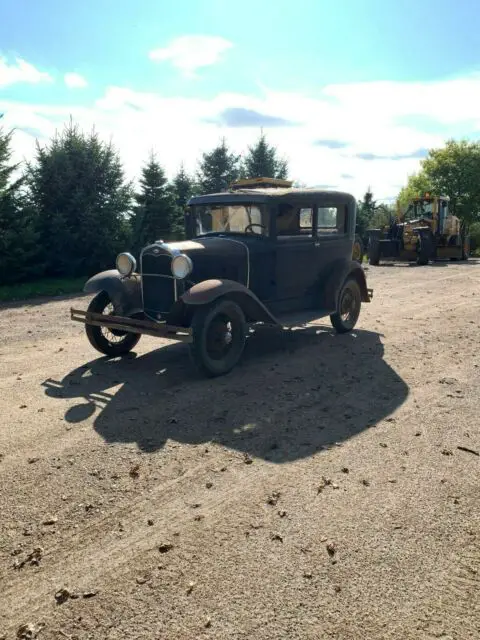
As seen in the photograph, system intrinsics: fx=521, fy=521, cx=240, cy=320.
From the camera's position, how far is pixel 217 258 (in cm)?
677

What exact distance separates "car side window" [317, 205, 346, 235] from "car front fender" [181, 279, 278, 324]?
6.46ft

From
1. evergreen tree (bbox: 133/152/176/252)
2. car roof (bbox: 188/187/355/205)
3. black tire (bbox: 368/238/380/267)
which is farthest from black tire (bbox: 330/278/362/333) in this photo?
Result: black tire (bbox: 368/238/380/267)

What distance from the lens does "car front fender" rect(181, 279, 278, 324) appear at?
583 centimetres

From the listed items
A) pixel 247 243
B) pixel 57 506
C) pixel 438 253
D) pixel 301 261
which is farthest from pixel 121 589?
pixel 438 253

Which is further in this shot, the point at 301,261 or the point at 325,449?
the point at 301,261

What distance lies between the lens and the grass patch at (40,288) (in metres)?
12.5

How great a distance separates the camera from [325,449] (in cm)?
432

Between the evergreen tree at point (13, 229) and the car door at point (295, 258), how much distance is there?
28.4ft

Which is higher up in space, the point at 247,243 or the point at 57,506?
the point at 247,243

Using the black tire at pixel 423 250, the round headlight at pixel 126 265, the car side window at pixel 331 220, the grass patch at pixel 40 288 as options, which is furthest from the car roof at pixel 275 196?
the black tire at pixel 423 250

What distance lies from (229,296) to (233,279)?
65 centimetres

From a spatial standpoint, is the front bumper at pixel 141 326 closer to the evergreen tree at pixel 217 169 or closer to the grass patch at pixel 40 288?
the grass patch at pixel 40 288

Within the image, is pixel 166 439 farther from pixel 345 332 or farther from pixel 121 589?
pixel 345 332

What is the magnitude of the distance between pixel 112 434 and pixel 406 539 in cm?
255
